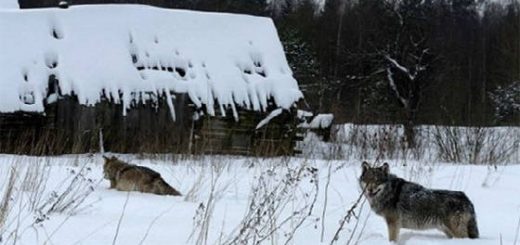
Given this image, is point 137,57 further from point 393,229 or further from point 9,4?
point 393,229

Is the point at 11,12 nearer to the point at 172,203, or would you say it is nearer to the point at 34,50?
the point at 34,50

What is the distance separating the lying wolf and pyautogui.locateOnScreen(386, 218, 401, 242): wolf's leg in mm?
2396

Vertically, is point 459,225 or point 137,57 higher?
point 137,57

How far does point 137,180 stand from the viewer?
23.5ft

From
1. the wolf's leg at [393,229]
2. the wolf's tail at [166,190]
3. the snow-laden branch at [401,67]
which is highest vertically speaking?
the snow-laden branch at [401,67]

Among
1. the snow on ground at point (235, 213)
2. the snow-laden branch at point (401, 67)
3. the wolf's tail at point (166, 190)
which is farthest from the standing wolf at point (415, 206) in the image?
the snow-laden branch at point (401, 67)

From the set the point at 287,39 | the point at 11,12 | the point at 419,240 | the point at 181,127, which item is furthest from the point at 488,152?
the point at 287,39

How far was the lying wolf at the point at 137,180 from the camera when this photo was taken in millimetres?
6863

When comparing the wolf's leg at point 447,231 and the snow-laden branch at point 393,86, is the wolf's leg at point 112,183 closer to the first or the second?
the wolf's leg at point 447,231

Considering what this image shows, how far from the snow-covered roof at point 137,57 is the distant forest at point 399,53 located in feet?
18.8

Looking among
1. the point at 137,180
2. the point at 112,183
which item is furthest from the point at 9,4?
the point at 137,180

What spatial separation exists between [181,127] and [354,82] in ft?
86.1

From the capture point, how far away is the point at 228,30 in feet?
61.5

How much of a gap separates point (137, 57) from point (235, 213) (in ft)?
38.8
